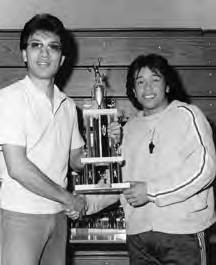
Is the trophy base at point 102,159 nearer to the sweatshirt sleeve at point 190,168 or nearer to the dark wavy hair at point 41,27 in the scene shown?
the sweatshirt sleeve at point 190,168

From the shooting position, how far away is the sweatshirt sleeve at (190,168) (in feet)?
6.03

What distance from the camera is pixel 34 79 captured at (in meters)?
1.86

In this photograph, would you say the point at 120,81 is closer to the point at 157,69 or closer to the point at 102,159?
the point at 157,69

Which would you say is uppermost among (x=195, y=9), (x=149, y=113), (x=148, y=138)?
(x=195, y=9)

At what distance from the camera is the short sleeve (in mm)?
1703

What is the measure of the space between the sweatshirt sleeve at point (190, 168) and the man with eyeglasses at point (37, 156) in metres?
0.37

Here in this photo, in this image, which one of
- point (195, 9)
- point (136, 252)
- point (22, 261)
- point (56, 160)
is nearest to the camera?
point (22, 261)

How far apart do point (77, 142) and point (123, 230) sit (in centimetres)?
54

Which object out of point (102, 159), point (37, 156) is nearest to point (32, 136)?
point (37, 156)

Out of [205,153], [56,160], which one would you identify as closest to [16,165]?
[56,160]

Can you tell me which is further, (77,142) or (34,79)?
(77,142)

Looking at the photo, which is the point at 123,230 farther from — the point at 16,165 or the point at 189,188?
the point at 16,165

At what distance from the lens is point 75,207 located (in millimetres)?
1893

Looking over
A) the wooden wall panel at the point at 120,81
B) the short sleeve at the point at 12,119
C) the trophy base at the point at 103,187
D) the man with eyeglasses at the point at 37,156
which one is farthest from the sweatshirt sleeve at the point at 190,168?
the wooden wall panel at the point at 120,81
